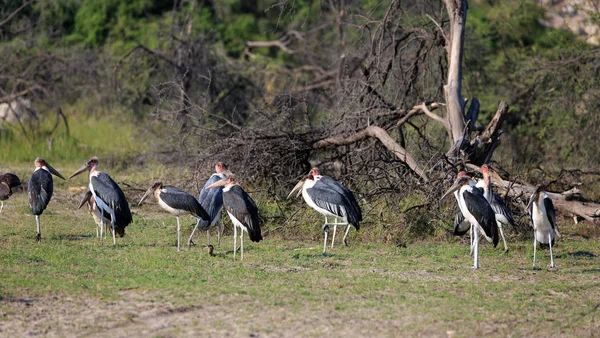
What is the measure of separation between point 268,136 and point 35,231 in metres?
3.09

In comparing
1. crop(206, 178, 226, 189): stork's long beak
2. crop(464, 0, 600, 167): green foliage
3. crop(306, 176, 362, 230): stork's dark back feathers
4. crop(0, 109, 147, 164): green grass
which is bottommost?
crop(306, 176, 362, 230): stork's dark back feathers

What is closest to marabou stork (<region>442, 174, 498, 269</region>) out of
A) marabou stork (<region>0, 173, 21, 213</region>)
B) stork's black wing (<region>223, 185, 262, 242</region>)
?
stork's black wing (<region>223, 185, 262, 242</region>)

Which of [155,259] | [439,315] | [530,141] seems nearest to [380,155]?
[155,259]

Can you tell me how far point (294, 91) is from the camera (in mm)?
12773

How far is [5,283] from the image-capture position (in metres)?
7.93

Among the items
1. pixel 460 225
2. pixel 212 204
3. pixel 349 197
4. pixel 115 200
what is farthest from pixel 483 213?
pixel 115 200

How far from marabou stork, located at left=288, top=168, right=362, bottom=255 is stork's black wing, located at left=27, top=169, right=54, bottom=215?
2.88 m

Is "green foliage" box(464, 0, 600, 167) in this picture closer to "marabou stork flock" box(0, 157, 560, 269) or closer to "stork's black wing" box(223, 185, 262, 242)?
"marabou stork flock" box(0, 157, 560, 269)

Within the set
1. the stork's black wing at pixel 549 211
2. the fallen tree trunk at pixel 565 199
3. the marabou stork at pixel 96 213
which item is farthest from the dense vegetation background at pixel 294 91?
the marabou stork at pixel 96 213

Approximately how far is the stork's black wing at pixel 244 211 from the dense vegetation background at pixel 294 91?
6.80 ft

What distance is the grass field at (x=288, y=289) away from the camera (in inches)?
268

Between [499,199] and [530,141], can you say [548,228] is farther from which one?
[530,141]

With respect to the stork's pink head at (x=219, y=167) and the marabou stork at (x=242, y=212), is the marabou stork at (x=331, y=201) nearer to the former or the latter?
the marabou stork at (x=242, y=212)

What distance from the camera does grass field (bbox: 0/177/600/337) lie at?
6.80 metres
